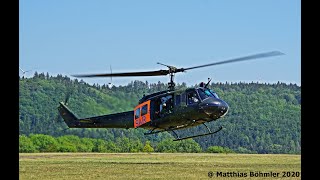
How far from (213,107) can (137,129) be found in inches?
1391

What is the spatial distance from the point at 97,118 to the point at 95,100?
18.9 ft

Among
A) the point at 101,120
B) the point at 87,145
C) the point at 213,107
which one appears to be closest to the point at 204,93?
the point at 213,107

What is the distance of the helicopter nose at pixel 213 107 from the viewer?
2778 cm

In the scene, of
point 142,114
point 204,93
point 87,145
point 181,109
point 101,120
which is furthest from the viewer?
point 87,145

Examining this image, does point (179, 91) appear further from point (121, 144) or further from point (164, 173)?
point (121, 144)

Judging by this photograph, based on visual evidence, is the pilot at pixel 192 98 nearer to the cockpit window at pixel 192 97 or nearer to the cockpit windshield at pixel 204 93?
the cockpit window at pixel 192 97

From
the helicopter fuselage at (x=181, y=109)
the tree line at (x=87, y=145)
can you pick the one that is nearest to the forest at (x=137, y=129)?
the tree line at (x=87, y=145)

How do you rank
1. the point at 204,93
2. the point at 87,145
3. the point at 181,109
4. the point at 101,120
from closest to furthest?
the point at 204,93
the point at 181,109
the point at 101,120
the point at 87,145

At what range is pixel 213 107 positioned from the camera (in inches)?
1093

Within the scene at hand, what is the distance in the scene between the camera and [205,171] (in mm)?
25109

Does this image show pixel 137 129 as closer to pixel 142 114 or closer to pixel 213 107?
pixel 142 114

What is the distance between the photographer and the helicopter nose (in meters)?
27.8

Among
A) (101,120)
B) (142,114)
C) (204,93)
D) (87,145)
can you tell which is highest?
(204,93)
